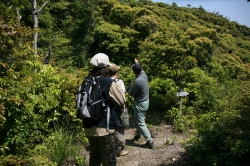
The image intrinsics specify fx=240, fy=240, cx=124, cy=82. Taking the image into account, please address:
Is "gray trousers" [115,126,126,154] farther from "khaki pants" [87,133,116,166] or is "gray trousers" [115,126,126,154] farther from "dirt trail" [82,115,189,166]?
"khaki pants" [87,133,116,166]

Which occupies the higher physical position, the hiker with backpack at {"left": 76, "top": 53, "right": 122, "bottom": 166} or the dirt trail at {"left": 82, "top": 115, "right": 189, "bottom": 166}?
the hiker with backpack at {"left": 76, "top": 53, "right": 122, "bottom": 166}

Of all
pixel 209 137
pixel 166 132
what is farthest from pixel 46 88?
pixel 166 132

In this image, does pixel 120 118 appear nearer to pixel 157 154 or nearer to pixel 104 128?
pixel 157 154

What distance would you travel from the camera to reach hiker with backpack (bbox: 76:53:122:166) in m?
2.76

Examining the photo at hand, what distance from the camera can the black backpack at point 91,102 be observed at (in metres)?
2.74

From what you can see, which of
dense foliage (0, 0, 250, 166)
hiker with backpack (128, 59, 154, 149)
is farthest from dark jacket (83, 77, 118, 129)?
hiker with backpack (128, 59, 154, 149)

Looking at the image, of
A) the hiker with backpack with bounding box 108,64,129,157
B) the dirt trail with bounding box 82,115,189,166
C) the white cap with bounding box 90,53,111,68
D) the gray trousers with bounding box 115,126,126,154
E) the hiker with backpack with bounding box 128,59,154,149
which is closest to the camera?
the white cap with bounding box 90,53,111,68

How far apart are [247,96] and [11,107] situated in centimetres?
323

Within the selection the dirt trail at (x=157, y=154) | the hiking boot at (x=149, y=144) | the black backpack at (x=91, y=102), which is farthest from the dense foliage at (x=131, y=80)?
the hiking boot at (x=149, y=144)

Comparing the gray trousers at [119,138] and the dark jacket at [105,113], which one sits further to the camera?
the gray trousers at [119,138]

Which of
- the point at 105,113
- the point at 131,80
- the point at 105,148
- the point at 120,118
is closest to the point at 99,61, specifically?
the point at 105,113

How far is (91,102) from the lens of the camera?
2.75 m

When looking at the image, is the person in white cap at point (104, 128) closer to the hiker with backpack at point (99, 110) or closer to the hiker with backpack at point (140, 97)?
the hiker with backpack at point (99, 110)

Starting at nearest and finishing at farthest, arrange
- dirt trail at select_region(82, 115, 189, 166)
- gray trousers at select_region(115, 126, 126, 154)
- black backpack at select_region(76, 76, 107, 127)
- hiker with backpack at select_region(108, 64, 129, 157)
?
black backpack at select_region(76, 76, 107, 127), hiker with backpack at select_region(108, 64, 129, 157), dirt trail at select_region(82, 115, 189, 166), gray trousers at select_region(115, 126, 126, 154)
